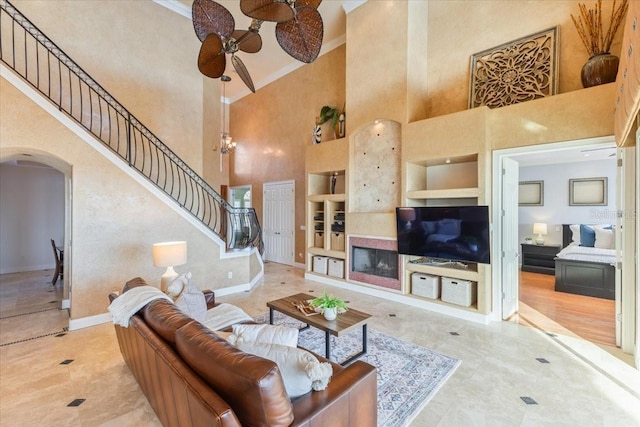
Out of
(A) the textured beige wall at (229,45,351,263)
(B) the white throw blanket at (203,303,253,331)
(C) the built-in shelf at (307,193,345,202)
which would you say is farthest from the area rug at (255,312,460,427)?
(A) the textured beige wall at (229,45,351,263)

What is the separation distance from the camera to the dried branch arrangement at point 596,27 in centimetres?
375

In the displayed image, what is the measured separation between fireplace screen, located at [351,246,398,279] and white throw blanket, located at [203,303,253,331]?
3.00 m

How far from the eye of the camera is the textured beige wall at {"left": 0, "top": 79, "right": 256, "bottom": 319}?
359 cm

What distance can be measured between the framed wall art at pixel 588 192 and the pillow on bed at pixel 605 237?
0.70 metres

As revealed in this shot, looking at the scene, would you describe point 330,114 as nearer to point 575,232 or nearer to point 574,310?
point 574,310

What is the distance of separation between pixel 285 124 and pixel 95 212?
18.6 ft

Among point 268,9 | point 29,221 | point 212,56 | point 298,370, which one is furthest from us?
point 29,221

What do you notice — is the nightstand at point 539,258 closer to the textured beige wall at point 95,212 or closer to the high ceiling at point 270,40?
the high ceiling at point 270,40

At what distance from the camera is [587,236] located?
21.1 feet

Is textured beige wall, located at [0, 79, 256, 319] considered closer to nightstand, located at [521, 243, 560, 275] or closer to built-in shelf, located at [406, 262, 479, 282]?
built-in shelf, located at [406, 262, 479, 282]

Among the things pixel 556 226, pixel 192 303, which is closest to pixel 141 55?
pixel 192 303

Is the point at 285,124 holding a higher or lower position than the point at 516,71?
higher

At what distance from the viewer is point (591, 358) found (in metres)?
3.15

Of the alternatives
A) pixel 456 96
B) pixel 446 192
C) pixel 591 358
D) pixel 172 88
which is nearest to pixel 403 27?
pixel 456 96
